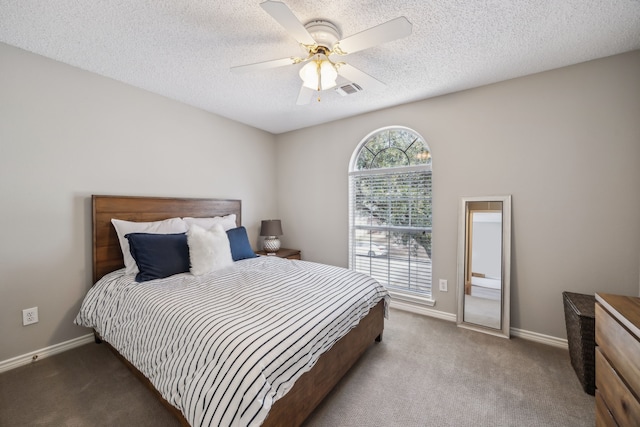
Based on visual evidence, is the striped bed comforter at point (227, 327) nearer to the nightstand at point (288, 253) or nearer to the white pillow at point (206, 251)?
the white pillow at point (206, 251)

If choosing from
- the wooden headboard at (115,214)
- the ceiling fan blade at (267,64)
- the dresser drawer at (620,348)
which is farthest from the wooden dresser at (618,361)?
the wooden headboard at (115,214)

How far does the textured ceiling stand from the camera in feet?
5.24

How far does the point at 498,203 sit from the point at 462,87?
125 cm

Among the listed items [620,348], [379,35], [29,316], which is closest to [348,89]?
[379,35]

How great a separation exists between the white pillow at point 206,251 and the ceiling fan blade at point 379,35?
195 centimetres

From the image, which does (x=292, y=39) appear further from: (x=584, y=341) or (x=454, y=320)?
(x=454, y=320)

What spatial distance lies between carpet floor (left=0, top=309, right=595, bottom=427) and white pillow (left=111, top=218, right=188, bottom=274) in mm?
781

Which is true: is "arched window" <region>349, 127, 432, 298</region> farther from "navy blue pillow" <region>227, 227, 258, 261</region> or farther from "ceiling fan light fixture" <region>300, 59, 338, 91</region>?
"ceiling fan light fixture" <region>300, 59, 338, 91</region>

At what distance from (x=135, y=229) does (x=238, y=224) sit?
133 cm

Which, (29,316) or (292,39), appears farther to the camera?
(29,316)

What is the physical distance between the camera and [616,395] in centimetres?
105

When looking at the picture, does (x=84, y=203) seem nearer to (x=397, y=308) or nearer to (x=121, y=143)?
(x=121, y=143)

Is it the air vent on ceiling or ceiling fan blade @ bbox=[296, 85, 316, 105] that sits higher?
the air vent on ceiling

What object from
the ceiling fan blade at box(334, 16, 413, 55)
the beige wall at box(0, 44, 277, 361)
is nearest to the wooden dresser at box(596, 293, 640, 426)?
the ceiling fan blade at box(334, 16, 413, 55)
